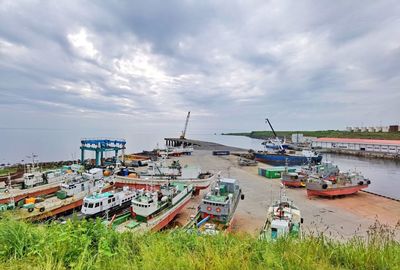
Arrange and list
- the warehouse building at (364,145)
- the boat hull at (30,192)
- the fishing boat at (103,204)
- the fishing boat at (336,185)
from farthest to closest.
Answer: the warehouse building at (364,145)
the fishing boat at (336,185)
the boat hull at (30,192)
the fishing boat at (103,204)

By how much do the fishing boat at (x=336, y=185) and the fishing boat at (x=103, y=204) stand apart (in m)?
19.2

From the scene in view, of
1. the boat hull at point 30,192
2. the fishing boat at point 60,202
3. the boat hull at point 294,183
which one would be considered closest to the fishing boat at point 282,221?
the fishing boat at point 60,202

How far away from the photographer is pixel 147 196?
15.1m

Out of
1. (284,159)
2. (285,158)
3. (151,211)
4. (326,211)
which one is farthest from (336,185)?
(284,159)

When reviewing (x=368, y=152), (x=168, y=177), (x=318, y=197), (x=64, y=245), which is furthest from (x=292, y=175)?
(x=368, y=152)

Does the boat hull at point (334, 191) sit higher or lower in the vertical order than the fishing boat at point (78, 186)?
lower

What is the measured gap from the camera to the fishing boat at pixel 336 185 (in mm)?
23672

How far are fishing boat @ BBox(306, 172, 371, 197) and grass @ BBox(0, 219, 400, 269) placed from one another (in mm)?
21589

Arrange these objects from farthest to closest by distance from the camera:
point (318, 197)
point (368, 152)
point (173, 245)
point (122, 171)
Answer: point (368, 152) → point (122, 171) → point (318, 197) → point (173, 245)

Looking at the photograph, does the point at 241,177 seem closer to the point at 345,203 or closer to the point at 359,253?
the point at 345,203

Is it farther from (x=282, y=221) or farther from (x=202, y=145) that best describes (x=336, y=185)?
(x=202, y=145)

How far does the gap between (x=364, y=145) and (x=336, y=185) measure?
2550 inches

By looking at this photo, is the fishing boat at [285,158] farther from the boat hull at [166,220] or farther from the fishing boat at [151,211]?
the fishing boat at [151,211]

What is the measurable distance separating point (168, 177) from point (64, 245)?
24.3 metres
